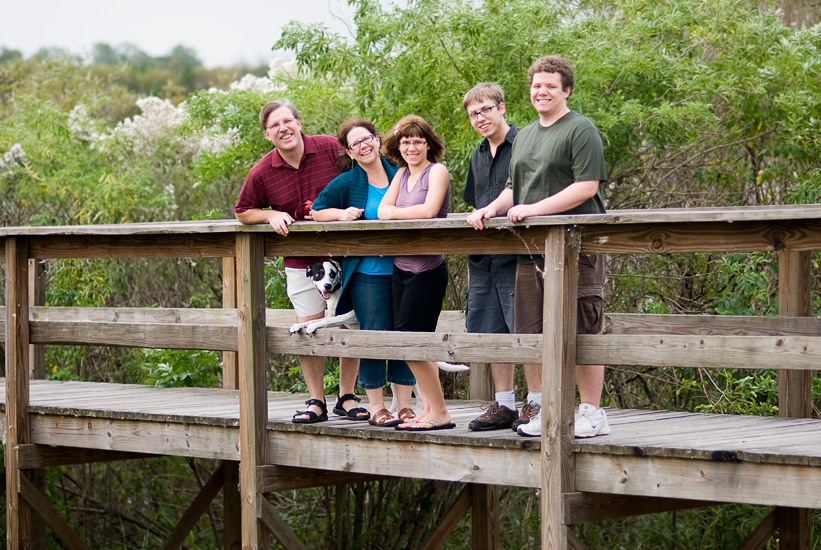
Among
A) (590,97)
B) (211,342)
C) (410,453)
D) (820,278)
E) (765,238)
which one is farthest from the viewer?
(820,278)

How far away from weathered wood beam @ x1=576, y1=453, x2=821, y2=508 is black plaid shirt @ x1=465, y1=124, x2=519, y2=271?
1041 mm

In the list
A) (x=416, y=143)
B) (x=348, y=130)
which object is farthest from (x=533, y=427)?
(x=348, y=130)

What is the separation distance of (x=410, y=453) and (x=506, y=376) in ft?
1.88

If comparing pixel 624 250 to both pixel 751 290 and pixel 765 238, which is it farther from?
pixel 751 290

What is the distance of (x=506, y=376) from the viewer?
4.99m

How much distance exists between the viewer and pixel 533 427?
460 cm

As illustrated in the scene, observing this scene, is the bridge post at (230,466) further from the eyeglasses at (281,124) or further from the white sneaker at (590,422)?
the white sneaker at (590,422)

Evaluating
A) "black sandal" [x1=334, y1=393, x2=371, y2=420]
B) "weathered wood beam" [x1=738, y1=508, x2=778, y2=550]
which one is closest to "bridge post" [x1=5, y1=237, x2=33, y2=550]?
"black sandal" [x1=334, y1=393, x2=371, y2=420]

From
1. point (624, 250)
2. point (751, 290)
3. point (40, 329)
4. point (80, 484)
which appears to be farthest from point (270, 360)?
point (624, 250)

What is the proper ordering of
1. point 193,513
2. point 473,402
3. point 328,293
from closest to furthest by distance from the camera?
point 328,293, point 473,402, point 193,513

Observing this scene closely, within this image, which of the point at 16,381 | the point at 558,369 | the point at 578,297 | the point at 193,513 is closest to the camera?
the point at 558,369

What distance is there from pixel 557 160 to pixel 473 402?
7.45 feet

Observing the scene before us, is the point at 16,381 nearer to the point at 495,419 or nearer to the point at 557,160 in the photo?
the point at 495,419

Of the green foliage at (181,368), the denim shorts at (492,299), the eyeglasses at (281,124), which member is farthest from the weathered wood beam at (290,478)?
the green foliage at (181,368)
